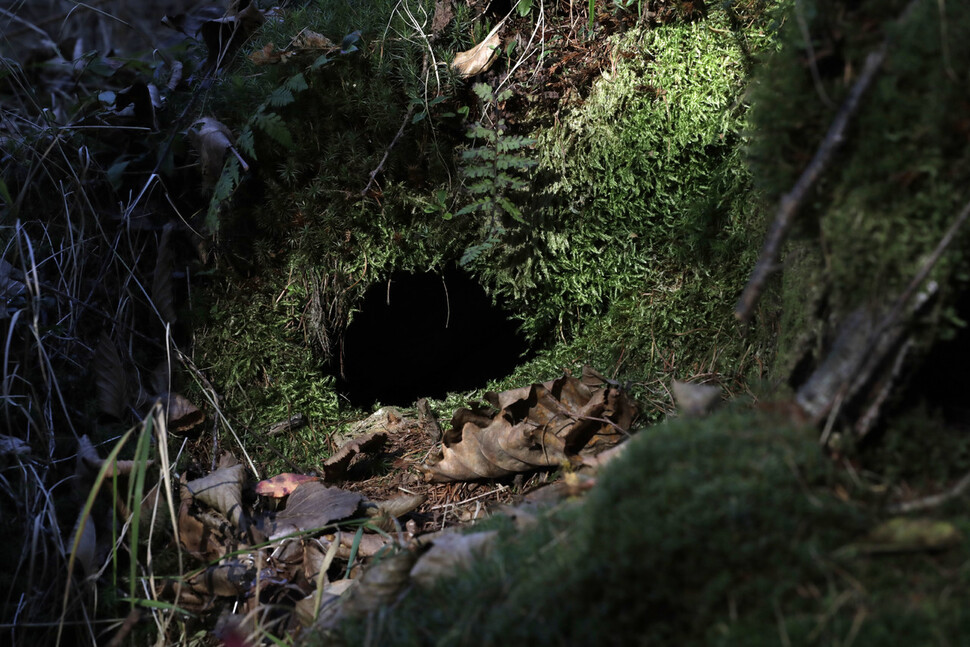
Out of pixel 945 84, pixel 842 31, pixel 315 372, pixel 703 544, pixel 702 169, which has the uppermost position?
pixel 842 31

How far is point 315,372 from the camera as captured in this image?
361cm

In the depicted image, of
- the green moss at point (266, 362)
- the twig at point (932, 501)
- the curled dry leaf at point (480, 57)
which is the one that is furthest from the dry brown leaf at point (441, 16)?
the twig at point (932, 501)

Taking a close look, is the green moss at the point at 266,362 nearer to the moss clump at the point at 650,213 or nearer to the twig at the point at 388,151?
the twig at the point at 388,151

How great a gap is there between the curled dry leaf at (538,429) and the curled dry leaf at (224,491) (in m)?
0.83

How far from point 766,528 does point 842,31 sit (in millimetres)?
1150

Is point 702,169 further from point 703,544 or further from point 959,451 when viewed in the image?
point 703,544

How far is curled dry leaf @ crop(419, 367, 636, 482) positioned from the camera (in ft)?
9.17

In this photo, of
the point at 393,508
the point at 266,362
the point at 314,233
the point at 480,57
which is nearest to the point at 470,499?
the point at 393,508

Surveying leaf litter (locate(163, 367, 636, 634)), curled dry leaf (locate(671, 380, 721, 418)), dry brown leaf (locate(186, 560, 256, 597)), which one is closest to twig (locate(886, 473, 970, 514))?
curled dry leaf (locate(671, 380, 721, 418))

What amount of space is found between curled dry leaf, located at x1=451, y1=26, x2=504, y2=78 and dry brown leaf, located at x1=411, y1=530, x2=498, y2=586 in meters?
2.46

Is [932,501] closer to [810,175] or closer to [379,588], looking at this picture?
[810,175]

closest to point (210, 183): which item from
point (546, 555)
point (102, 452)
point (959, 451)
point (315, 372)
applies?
point (315, 372)

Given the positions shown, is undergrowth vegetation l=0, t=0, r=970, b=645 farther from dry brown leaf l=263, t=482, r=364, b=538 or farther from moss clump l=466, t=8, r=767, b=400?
dry brown leaf l=263, t=482, r=364, b=538

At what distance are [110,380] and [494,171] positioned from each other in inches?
84.9
